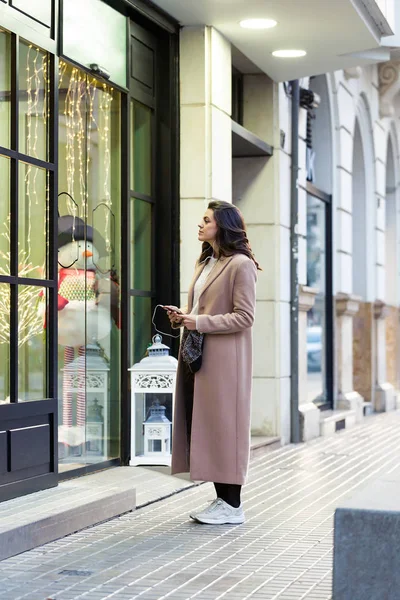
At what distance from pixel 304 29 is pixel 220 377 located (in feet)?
15.6

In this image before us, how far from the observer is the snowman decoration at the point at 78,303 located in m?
8.98

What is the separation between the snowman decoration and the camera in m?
8.98

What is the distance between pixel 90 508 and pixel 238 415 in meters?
1.07

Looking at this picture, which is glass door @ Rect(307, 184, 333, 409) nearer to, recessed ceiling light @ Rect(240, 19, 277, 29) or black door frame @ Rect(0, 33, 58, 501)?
recessed ceiling light @ Rect(240, 19, 277, 29)

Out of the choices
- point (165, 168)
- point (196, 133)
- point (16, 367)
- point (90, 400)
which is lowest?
point (90, 400)

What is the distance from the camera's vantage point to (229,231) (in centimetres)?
750

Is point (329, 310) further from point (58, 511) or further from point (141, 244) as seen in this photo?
point (58, 511)

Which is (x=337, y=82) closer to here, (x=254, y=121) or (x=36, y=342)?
(x=254, y=121)

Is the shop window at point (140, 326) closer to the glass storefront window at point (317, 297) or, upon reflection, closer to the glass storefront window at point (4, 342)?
the glass storefront window at point (4, 342)

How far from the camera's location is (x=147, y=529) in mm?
7316

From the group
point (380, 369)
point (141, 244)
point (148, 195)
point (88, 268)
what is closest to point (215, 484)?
point (88, 268)

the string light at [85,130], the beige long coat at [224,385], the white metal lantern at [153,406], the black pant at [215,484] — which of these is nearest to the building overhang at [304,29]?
the string light at [85,130]

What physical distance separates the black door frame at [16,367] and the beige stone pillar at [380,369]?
11.4 meters

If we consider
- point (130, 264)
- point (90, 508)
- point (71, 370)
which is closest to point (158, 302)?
point (130, 264)
